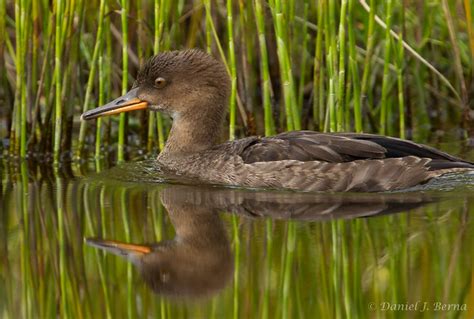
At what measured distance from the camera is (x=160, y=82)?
352 inches

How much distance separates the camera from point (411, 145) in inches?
324

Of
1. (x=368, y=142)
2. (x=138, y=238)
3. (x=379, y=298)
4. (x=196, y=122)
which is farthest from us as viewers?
(x=196, y=122)

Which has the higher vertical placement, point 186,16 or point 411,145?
point 186,16

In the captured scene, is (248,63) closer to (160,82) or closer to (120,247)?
(160,82)

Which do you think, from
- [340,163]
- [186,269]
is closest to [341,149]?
[340,163]

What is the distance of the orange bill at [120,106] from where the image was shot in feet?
28.6

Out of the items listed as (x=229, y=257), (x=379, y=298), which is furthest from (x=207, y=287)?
(x=379, y=298)

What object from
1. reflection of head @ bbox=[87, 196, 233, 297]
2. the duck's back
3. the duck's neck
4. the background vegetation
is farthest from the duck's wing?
reflection of head @ bbox=[87, 196, 233, 297]

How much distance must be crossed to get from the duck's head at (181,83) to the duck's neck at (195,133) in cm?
5

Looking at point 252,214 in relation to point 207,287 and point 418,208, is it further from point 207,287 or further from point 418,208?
point 207,287

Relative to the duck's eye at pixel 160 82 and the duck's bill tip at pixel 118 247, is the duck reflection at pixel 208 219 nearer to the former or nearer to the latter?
the duck's bill tip at pixel 118 247

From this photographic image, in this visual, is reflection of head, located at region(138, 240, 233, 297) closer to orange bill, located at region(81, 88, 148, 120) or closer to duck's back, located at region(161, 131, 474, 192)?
duck's back, located at region(161, 131, 474, 192)

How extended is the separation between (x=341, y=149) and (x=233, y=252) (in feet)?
6.80

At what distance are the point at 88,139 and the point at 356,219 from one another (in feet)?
13.9
